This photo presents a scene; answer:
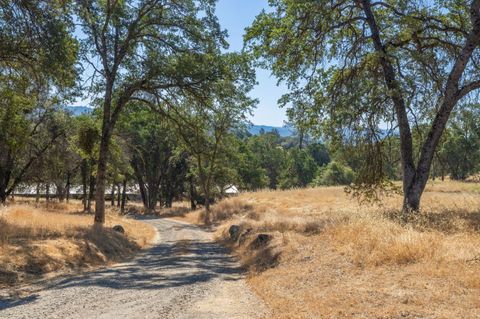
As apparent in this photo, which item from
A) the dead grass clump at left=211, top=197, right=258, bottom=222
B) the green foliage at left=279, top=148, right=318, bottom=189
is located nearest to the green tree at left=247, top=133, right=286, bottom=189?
the green foliage at left=279, top=148, right=318, bottom=189

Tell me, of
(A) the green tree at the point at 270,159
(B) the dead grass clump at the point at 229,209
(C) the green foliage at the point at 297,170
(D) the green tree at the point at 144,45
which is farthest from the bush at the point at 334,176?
(D) the green tree at the point at 144,45

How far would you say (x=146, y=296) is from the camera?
8555 mm

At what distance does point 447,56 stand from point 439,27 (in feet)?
4.82

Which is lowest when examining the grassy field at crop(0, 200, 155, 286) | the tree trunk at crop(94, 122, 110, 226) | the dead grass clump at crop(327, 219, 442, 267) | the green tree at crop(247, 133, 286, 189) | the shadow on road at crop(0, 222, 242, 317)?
the shadow on road at crop(0, 222, 242, 317)

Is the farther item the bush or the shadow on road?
the bush

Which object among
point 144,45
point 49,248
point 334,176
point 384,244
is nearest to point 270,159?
point 334,176

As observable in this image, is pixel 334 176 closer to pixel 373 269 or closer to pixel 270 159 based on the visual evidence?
pixel 270 159

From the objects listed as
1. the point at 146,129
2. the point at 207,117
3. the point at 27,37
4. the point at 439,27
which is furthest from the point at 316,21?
the point at 146,129

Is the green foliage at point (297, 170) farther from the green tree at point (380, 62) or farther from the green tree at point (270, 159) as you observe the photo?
the green tree at point (380, 62)

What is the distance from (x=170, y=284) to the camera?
10.0 metres

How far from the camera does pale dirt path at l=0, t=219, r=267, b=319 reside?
724 centimetres

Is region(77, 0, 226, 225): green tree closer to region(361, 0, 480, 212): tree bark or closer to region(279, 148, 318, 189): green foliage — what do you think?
region(361, 0, 480, 212): tree bark

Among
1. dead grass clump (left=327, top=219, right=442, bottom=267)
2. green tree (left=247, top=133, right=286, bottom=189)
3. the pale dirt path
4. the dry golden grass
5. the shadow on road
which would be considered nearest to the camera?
the dry golden grass

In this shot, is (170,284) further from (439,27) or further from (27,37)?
(439,27)
